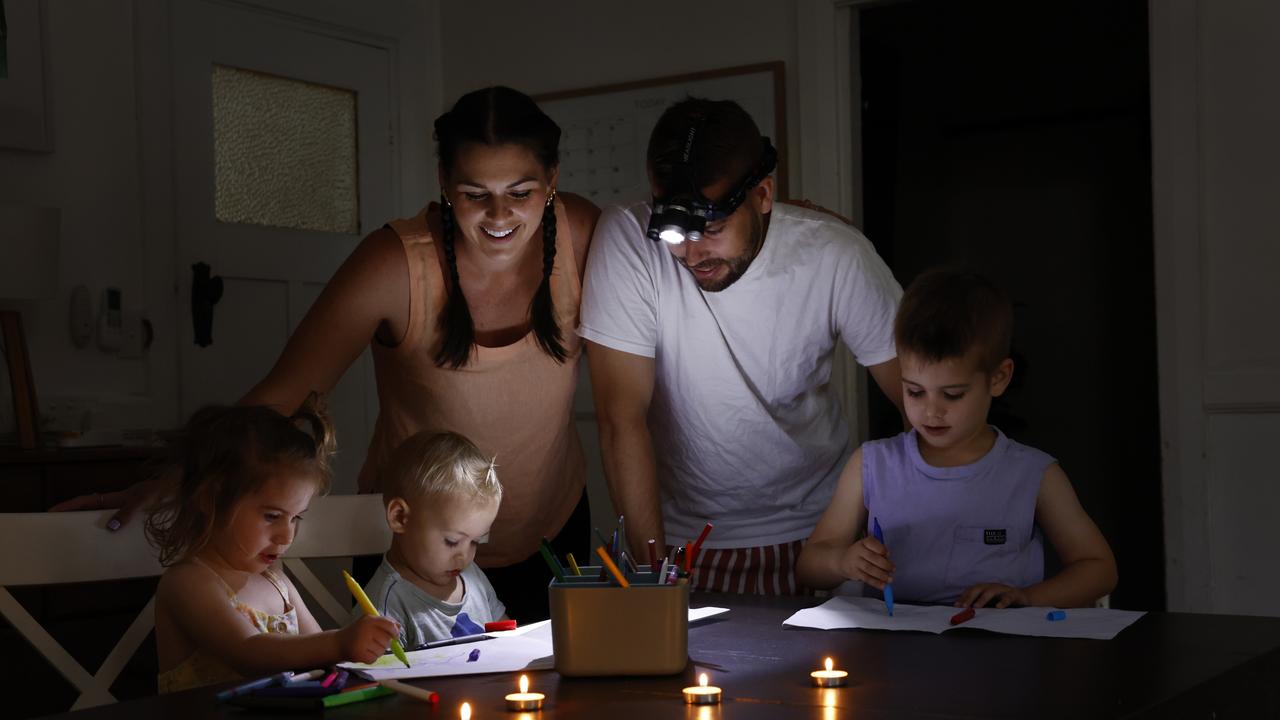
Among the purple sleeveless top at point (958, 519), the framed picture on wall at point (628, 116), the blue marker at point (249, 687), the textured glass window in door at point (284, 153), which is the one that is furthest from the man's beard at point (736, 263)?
the textured glass window in door at point (284, 153)

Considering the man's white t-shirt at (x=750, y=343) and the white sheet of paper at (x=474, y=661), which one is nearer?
the white sheet of paper at (x=474, y=661)

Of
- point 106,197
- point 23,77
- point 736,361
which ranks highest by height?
point 23,77

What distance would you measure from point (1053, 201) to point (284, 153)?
135 inches

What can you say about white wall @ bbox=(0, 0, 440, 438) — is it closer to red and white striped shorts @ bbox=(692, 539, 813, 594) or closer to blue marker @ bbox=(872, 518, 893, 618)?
red and white striped shorts @ bbox=(692, 539, 813, 594)

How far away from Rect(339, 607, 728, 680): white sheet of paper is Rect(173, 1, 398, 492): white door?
2.73 metres

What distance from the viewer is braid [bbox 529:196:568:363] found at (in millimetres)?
2117

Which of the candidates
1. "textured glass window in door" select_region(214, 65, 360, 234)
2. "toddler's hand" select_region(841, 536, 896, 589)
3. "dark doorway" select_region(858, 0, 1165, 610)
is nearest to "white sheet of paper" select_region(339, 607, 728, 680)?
"toddler's hand" select_region(841, 536, 896, 589)

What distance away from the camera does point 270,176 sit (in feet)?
14.0

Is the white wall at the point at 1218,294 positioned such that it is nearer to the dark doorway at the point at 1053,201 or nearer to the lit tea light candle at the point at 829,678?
the dark doorway at the point at 1053,201

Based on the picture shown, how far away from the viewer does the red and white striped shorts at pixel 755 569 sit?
6.84 feet

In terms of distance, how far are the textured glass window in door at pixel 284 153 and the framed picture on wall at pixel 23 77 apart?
557 millimetres

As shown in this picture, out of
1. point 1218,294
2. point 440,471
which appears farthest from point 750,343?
point 1218,294

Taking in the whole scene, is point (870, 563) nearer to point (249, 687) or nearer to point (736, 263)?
point (736, 263)

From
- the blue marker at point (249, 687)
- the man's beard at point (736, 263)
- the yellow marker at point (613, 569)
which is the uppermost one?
the man's beard at point (736, 263)
